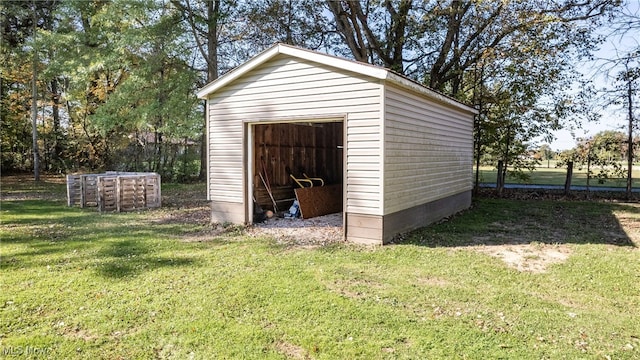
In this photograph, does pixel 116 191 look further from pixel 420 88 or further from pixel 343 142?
pixel 420 88

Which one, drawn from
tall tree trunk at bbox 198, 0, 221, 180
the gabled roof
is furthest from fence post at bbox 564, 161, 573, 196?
tall tree trunk at bbox 198, 0, 221, 180

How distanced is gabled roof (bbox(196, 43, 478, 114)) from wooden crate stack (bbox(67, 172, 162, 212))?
329cm

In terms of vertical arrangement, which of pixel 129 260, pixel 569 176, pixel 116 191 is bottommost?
pixel 129 260

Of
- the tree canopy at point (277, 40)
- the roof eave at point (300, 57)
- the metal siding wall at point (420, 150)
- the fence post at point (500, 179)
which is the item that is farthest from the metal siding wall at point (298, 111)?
the fence post at point (500, 179)

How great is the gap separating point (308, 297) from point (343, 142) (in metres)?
4.23

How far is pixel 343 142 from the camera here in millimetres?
7480

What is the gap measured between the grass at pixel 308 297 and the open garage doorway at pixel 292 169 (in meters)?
1.82

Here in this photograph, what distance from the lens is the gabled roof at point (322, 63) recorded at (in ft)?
18.5

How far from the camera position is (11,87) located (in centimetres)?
1875

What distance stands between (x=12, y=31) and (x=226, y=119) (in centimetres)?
1736

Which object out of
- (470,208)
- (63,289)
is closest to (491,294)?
(63,289)

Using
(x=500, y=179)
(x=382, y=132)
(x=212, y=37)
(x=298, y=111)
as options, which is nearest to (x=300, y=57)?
(x=298, y=111)

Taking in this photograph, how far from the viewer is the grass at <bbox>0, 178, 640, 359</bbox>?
2.84 meters

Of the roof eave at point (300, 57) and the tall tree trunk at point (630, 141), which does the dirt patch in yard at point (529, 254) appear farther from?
the tall tree trunk at point (630, 141)
